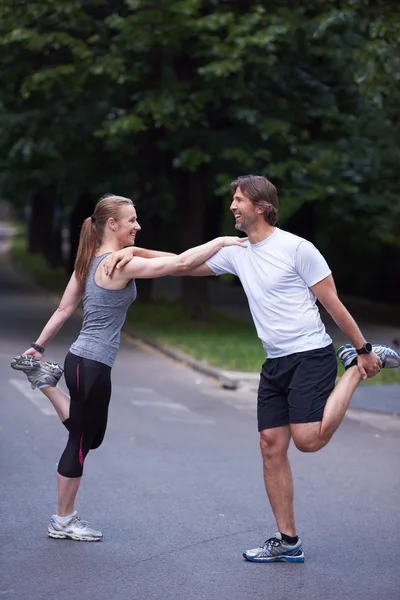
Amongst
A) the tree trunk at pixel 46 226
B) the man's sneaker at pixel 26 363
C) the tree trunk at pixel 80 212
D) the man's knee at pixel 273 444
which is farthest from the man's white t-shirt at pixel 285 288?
the tree trunk at pixel 46 226

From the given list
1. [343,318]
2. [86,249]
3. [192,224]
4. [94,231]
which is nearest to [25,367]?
[86,249]

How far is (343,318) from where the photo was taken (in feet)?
20.4

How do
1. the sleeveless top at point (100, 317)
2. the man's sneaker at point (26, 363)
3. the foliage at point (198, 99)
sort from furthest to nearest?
the foliage at point (198, 99), the man's sneaker at point (26, 363), the sleeveless top at point (100, 317)

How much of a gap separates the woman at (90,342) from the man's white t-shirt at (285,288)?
277 millimetres

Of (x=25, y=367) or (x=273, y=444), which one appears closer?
(x=273, y=444)

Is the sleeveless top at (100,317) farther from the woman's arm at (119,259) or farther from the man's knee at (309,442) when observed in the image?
the man's knee at (309,442)

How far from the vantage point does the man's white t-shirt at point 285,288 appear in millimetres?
6152

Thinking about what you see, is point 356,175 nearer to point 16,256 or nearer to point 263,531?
point 263,531

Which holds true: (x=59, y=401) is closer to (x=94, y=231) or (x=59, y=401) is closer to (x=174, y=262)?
(x=94, y=231)

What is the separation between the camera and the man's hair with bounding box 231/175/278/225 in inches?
242

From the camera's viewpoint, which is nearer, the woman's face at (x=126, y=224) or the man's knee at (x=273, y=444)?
the man's knee at (x=273, y=444)

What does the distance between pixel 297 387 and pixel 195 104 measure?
14529 millimetres

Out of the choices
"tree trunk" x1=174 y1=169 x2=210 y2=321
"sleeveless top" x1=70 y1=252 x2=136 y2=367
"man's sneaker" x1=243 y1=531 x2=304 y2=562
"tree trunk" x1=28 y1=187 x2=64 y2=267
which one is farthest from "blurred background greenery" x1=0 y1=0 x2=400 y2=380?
"tree trunk" x1=28 y1=187 x2=64 y2=267

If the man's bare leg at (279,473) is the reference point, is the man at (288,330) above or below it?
above
